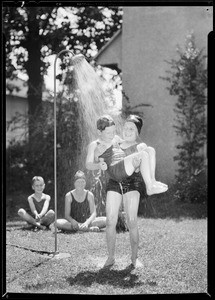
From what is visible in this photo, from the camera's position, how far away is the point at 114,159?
3934mm

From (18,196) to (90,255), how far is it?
4425mm

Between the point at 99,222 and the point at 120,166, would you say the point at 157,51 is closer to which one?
the point at 99,222

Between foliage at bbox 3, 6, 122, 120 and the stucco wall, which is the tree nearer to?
foliage at bbox 3, 6, 122, 120

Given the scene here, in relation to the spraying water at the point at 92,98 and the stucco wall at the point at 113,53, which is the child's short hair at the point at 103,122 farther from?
the stucco wall at the point at 113,53

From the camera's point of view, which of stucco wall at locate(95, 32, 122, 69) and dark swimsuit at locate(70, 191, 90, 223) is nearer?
dark swimsuit at locate(70, 191, 90, 223)

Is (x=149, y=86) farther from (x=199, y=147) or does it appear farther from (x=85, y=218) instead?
(x=85, y=218)

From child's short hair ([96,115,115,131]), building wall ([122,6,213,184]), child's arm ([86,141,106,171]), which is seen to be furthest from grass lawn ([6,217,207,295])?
building wall ([122,6,213,184])

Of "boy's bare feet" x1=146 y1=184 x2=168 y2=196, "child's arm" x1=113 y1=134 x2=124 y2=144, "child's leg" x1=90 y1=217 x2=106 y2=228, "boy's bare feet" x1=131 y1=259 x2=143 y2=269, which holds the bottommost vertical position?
"boy's bare feet" x1=131 y1=259 x2=143 y2=269

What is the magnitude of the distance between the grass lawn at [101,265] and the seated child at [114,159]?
0.67 meters

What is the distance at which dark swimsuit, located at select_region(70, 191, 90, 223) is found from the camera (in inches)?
206

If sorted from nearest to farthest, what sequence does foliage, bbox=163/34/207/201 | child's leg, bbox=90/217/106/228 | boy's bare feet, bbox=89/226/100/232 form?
1. boy's bare feet, bbox=89/226/100/232
2. child's leg, bbox=90/217/106/228
3. foliage, bbox=163/34/207/201

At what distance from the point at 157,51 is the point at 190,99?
3.03 feet

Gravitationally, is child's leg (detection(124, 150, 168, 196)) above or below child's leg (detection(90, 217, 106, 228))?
above

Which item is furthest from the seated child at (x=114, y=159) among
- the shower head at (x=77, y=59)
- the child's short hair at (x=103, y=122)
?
the shower head at (x=77, y=59)
